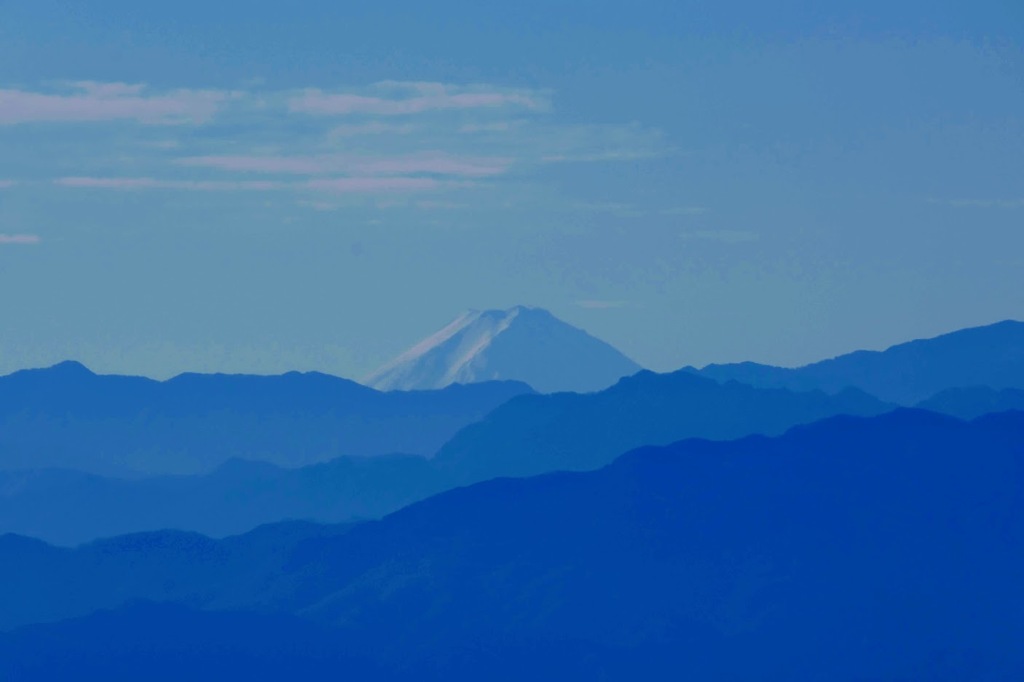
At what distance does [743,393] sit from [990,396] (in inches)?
958

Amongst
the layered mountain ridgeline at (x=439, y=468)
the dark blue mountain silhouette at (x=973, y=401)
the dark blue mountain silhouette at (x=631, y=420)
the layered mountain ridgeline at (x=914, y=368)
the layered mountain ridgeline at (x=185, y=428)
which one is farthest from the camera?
the layered mountain ridgeline at (x=185, y=428)

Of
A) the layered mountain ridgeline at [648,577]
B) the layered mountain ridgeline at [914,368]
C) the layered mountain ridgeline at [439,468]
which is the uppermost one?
the layered mountain ridgeline at [914,368]

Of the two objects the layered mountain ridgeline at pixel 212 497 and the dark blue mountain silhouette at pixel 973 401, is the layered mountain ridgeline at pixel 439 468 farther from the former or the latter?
the dark blue mountain silhouette at pixel 973 401

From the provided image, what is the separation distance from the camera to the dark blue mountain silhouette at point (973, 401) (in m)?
126

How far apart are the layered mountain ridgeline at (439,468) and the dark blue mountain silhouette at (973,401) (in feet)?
23.2

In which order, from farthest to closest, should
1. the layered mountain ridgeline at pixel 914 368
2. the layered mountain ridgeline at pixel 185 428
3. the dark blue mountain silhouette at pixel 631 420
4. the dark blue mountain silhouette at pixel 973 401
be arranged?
the layered mountain ridgeline at pixel 185 428 → the layered mountain ridgeline at pixel 914 368 → the dark blue mountain silhouette at pixel 631 420 → the dark blue mountain silhouette at pixel 973 401

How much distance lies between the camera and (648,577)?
87875 mm

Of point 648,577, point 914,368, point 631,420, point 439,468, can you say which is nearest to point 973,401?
point 631,420

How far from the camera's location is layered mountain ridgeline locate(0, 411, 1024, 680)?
7938 cm

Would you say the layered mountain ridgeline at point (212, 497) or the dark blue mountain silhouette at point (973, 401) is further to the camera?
the layered mountain ridgeline at point (212, 497)

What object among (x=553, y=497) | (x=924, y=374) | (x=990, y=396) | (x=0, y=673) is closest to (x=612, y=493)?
(x=553, y=497)

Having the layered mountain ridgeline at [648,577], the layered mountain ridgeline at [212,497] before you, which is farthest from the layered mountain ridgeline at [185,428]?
the layered mountain ridgeline at [648,577]

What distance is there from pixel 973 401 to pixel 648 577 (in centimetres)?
5279

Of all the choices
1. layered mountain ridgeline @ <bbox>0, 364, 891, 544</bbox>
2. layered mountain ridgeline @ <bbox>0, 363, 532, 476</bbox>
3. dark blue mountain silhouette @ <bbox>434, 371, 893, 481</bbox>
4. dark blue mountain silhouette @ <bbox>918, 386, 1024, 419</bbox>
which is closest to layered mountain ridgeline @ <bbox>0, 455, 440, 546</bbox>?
layered mountain ridgeline @ <bbox>0, 364, 891, 544</bbox>
